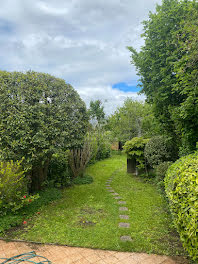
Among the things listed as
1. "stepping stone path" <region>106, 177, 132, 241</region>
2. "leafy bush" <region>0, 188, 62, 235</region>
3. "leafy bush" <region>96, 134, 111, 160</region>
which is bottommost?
"stepping stone path" <region>106, 177, 132, 241</region>

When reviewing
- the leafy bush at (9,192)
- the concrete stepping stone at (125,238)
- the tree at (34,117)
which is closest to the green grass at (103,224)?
the concrete stepping stone at (125,238)

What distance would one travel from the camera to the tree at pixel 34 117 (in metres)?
4.22

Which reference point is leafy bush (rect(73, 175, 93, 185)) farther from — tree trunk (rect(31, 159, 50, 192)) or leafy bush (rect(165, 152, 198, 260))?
leafy bush (rect(165, 152, 198, 260))

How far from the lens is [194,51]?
3602 millimetres

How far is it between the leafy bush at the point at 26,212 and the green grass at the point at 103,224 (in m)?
0.18

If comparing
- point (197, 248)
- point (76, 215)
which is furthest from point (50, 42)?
point (197, 248)

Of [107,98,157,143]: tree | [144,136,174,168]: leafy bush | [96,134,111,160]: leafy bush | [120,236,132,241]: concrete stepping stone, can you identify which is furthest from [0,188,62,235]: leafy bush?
[107,98,157,143]: tree

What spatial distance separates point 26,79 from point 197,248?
4.82 meters

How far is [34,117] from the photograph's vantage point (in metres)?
4.49

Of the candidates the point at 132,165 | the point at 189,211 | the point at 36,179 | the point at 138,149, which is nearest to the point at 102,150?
the point at 132,165

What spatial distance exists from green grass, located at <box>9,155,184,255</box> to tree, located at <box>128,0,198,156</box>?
7.30 feet

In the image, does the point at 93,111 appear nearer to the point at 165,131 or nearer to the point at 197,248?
the point at 165,131

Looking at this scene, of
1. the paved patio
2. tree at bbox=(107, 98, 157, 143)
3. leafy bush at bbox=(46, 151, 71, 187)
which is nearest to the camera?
the paved patio

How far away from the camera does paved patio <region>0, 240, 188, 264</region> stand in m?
2.52
